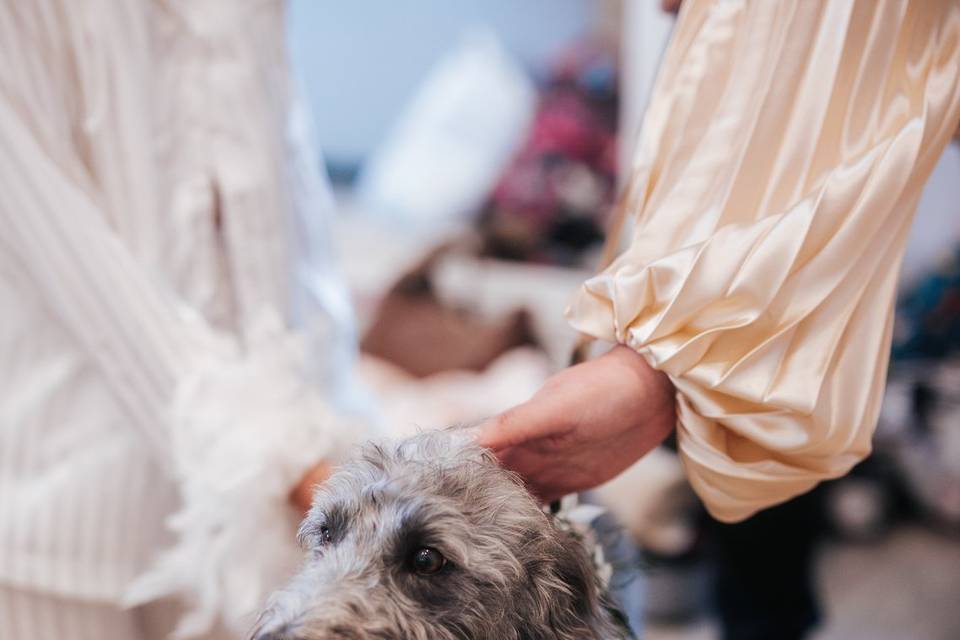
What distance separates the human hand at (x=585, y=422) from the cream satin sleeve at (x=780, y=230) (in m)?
0.02

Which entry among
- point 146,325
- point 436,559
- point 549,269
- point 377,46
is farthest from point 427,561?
point 377,46

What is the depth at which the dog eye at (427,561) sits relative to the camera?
1.56ft

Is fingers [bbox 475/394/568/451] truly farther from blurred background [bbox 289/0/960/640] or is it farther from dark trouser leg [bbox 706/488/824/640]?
dark trouser leg [bbox 706/488/824/640]

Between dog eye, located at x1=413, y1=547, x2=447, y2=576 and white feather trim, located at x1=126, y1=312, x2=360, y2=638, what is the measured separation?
28 cm

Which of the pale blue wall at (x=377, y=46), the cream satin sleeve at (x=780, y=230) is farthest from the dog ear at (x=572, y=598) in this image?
the pale blue wall at (x=377, y=46)

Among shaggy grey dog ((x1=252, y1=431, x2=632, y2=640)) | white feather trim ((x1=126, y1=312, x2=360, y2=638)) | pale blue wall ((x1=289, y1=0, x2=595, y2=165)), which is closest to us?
shaggy grey dog ((x1=252, y1=431, x2=632, y2=640))

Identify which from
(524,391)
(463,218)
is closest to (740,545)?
(524,391)

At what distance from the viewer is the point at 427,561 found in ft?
1.57

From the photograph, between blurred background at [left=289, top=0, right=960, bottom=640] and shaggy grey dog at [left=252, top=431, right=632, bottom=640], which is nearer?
shaggy grey dog at [left=252, top=431, right=632, bottom=640]

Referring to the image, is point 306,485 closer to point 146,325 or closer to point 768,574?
point 146,325

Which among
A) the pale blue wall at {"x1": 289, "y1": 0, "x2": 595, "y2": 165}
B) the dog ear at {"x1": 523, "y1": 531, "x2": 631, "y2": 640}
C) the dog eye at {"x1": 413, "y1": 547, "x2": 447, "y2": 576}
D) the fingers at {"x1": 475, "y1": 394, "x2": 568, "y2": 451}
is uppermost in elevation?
the fingers at {"x1": 475, "y1": 394, "x2": 568, "y2": 451}

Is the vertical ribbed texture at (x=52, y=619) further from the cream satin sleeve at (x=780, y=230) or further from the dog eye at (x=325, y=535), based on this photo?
the cream satin sleeve at (x=780, y=230)

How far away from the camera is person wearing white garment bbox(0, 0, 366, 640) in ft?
2.44

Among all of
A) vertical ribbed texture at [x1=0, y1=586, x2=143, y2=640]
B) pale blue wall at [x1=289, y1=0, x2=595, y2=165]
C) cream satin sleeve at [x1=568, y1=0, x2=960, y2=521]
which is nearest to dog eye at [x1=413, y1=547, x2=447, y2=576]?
cream satin sleeve at [x1=568, y1=0, x2=960, y2=521]
